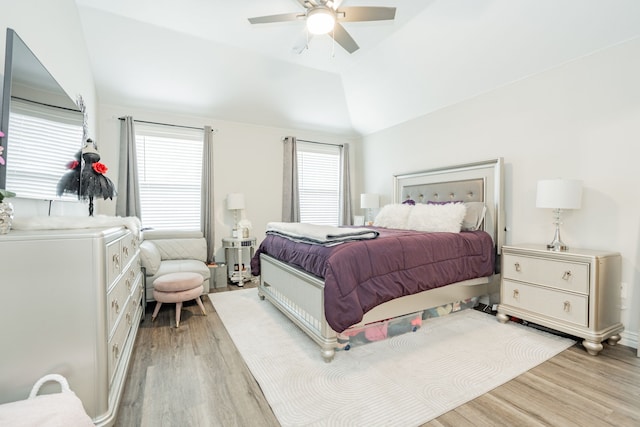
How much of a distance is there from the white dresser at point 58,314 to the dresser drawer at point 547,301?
3339 millimetres

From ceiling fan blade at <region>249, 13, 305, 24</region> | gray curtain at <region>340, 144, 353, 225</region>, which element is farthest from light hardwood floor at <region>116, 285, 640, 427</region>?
gray curtain at <region>340, 144, 353, 225</region>

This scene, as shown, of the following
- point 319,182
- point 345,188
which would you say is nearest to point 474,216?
point 345,188

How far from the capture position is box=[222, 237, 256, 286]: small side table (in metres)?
4.50

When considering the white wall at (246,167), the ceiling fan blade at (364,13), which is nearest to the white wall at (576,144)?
the ceiling fan blade at (364,13)

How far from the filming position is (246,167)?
5117mm

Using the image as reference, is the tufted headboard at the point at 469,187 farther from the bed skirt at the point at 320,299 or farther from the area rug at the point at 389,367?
the area rug at the point at 389,367

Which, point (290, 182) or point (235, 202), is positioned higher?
point (290, 182)

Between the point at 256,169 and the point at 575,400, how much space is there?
4763 millimetres

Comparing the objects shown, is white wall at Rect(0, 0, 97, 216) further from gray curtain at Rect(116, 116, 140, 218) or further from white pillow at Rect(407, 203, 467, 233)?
white pillow at Rect(407, 203, 467, 233)

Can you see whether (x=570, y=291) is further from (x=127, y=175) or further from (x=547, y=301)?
(x=127, y=175)

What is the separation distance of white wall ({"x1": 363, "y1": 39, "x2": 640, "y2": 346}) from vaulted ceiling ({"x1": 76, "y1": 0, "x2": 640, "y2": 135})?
0.67 feet

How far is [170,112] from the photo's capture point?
4.57 metres

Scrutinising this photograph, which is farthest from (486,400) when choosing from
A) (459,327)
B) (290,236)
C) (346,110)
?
(346,110)

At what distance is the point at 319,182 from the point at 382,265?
362 centimetres
